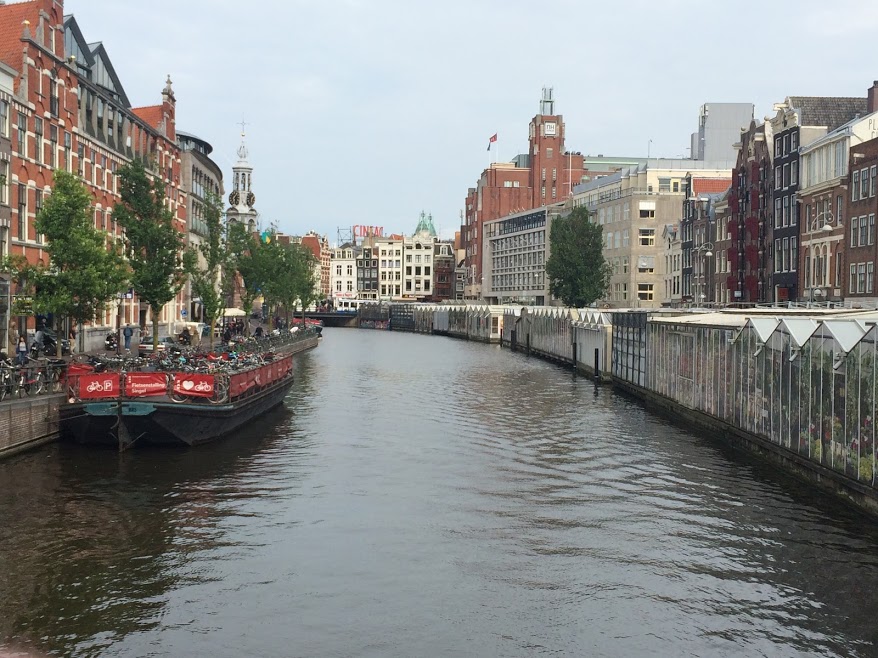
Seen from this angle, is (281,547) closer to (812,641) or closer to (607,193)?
(812,641)

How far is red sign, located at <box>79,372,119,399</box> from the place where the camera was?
33.0m

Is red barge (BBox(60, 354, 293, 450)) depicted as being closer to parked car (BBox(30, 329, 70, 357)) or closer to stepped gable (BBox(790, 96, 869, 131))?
parked car (BBox(30, 329, 70, 357))

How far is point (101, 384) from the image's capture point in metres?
33.1

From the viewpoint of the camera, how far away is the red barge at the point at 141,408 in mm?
33000

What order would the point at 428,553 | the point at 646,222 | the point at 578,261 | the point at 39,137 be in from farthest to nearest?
the point at 646,222 → the point at 578,261 → the point at 39,137 → the point at 428,553

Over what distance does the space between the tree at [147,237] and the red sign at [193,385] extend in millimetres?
19869

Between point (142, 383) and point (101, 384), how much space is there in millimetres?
1478

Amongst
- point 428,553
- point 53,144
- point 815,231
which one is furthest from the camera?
point 815,231

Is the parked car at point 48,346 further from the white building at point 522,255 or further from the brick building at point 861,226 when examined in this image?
the white building at point 522,255

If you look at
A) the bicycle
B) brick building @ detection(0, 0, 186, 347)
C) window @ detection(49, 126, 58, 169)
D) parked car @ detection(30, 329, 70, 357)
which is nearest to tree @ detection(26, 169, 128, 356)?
parked car @ detection(30, 329, 70, 357)

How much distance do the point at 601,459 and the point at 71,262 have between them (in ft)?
79.5

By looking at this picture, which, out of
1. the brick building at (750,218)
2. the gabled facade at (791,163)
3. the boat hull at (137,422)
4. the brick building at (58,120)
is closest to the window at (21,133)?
the brick building at (58,120)

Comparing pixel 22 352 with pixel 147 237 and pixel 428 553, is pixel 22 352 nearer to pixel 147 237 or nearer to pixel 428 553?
pixel 147 237

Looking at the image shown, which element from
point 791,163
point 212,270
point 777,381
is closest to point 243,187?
point 212,270
